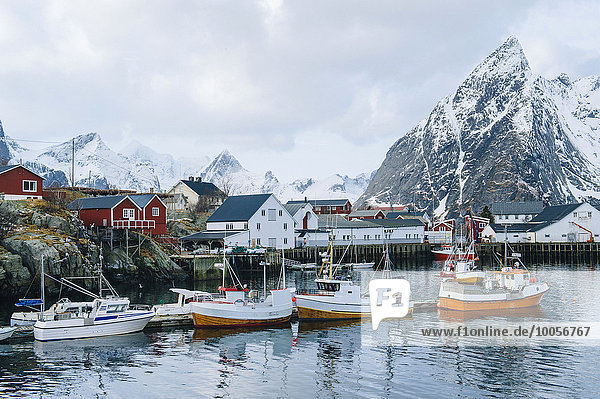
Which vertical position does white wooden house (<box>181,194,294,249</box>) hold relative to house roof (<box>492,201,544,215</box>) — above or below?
below

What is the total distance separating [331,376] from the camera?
26.1 metres

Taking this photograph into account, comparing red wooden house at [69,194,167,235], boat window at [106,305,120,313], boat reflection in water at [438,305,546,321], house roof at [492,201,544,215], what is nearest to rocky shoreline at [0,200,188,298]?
red wooden house at [69,194,167,235]

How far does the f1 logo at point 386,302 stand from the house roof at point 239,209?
1485 inches

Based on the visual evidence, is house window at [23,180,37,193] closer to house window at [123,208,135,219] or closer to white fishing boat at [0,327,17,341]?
house window at [123,208,135,219]

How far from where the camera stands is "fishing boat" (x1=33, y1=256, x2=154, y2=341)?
32625mm

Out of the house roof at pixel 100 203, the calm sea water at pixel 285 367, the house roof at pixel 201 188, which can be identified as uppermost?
the house roof at pixel 201 188

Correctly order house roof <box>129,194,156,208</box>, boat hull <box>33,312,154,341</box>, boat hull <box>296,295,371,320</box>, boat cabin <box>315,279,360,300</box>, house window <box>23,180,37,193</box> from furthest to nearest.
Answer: house roof <box>129,194,156,208</box>
house window <box>23,180,37,193</box>
boat cabin <box>315,279,360,300</box>
boat hull <box>296,295,371,320</box>
boat hull <box>33,312,154,341</box>

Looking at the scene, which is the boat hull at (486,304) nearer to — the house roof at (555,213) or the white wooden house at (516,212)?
the house roof at (555,213)

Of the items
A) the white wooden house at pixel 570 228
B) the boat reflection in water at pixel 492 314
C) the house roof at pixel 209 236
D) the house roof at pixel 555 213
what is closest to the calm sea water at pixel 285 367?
the boat reflection in water at pixel 492 314

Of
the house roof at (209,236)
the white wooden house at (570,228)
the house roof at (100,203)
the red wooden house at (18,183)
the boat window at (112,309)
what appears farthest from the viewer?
the white wooden house at (570,228)

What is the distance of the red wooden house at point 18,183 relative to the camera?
6512cm

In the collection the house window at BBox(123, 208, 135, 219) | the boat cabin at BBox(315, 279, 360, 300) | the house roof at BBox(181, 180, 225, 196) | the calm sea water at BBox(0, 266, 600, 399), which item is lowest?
the calm sea water at BBox(0, 266, 600, 399)

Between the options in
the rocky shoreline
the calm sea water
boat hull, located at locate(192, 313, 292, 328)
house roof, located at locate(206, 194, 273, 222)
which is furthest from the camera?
house roof, located at locate(206, 194, 273, 222)

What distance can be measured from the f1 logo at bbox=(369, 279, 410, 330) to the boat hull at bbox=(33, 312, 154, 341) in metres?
16.8
